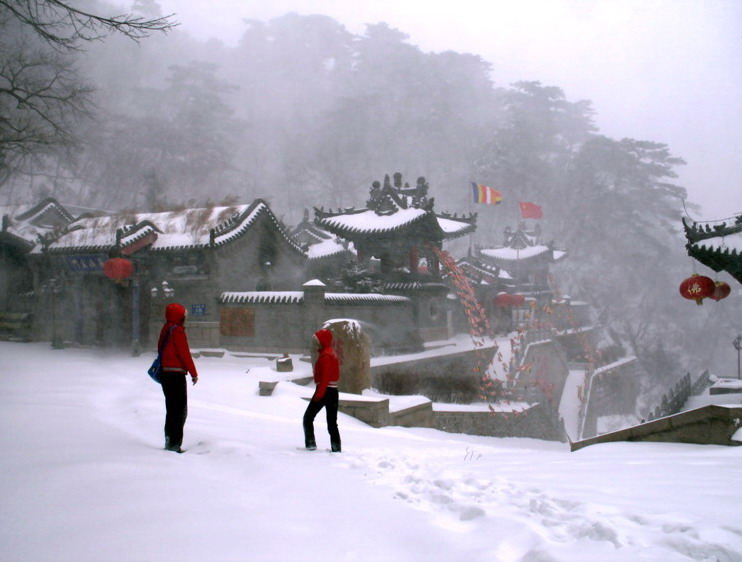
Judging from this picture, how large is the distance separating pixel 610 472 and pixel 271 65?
6142cm

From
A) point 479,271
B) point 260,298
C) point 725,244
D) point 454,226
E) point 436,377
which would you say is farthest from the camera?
point 479,271

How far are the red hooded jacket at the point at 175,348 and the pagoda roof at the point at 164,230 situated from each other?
11200 millimetres

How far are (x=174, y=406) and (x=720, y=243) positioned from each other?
33.5ft

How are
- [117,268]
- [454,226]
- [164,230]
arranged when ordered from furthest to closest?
[454,226] < [164,230] < [117,268]

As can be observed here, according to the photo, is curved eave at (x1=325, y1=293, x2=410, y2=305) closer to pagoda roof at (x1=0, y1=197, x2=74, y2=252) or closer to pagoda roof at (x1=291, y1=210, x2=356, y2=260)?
pagoda roof at (x1=291, y1=210, x2=356, y2=260)

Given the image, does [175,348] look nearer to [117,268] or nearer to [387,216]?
[117,268]

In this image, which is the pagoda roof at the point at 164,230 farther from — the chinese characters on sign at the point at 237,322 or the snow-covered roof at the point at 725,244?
the snow-covered roof at the point at 725,244

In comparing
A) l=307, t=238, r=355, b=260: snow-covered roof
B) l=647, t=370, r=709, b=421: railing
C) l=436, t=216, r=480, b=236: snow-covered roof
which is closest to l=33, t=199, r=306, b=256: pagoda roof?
l=436, t=216, r=480, b=236: snow-covered roof

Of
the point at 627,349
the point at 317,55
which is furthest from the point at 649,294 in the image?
the point at 317,55

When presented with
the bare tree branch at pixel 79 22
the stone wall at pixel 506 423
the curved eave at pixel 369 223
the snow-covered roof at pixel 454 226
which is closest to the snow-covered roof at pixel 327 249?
the curved eave at pixel 369 223

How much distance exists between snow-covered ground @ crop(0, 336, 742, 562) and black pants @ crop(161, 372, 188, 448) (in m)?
0.18

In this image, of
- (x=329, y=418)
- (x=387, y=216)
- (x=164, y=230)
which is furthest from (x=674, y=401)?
(x=164, y=230)

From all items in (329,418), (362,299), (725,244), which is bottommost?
(329,418)

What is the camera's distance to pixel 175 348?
18.0 ft
